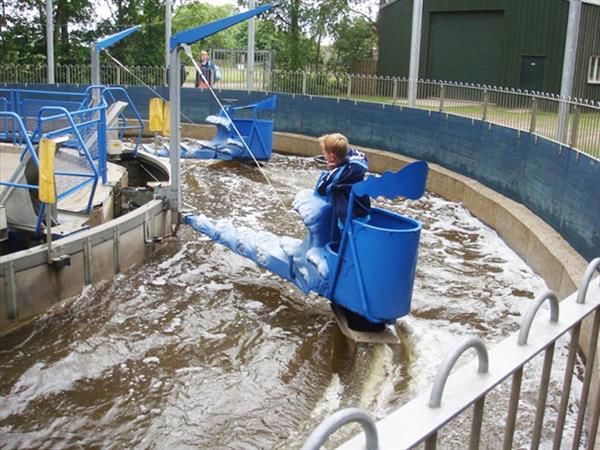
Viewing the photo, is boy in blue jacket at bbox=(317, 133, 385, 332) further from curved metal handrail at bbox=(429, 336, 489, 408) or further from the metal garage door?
the metal garage door

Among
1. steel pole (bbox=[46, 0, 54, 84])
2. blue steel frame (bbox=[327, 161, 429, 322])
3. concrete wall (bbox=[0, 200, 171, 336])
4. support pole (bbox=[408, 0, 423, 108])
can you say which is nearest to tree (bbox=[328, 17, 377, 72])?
steel pole (bbox=[46, 0, 54, 84])

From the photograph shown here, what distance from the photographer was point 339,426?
1470 mm

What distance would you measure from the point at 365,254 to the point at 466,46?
63.2 ft

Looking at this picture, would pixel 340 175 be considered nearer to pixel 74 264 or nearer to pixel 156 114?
pixel 74 264

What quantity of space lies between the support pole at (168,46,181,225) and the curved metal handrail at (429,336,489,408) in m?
7.37

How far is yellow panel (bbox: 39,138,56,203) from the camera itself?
636 centimetres

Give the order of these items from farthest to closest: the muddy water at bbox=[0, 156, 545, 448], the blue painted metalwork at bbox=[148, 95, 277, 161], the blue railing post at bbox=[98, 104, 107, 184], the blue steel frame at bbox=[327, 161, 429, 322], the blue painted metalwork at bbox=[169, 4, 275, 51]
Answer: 1. the blue painted metalwork at bbox=[148, 95, 277, 161]
2. the blue railing post at bbox=[98, 104, 107, 184]
3. the blue painted metalwork at bbox=[169, 4, 275, 51]
4. the blue steel frame at bbox=[327, 161, 429, 322]
5. the muddy water at bbox=[0, 156, 545, 448]

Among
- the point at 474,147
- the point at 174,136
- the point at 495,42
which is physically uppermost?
the point at 495,42

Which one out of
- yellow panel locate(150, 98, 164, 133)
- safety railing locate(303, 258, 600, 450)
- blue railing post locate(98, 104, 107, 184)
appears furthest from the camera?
yellow panel locate(150, 98, 164, 133)

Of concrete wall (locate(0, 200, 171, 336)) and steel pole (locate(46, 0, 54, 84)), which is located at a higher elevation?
steel pole (locate(46, 0, 54, 84))

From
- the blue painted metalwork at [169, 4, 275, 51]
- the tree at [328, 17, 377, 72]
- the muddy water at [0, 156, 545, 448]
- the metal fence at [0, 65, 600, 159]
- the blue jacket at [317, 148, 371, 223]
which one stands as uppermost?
the tree at [328, 17, 377, 72]

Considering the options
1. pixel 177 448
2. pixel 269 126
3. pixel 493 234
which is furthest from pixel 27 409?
pixel 269 126

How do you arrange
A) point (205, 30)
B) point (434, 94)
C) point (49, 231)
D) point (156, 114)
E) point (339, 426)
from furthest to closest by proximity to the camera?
point (434, 94) → point (156, 114) → point (205, 30) → point (49, 231) → point (339, 426)

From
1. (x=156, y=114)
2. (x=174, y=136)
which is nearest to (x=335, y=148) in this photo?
(x=174, y=136)
